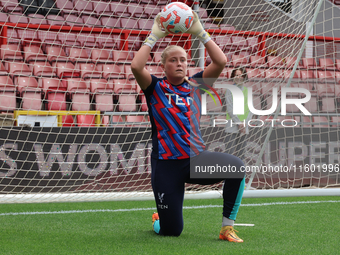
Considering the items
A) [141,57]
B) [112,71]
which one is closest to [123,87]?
[112,71]

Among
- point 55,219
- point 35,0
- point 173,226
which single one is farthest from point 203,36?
point 35,0

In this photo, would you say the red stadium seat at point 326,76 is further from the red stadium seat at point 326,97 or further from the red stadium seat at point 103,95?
the red stadium seat at point 103,95

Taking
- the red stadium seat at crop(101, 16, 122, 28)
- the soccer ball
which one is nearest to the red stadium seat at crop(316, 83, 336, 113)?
the red stadium seat at crop(101, 16, 122, 28)

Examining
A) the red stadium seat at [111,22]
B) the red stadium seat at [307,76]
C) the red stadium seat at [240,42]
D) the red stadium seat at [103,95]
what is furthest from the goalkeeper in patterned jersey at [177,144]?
the red stadium seat at [111,22]

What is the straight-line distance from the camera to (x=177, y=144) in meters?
2.99

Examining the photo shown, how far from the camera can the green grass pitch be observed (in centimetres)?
273

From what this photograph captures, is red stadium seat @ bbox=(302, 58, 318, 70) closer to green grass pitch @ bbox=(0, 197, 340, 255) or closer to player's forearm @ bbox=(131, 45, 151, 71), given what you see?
green grass pitch @ bbox=(0, 197, 340, 255)

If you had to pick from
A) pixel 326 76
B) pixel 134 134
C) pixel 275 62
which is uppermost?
pixel 326 76

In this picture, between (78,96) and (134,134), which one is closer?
(134,134)

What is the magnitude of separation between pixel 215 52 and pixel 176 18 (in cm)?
35

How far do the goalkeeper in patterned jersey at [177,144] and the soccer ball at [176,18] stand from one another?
203mm

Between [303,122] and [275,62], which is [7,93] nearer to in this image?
[275,62]

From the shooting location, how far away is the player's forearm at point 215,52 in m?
2.86

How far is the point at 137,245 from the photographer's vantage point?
2826 millimetres
